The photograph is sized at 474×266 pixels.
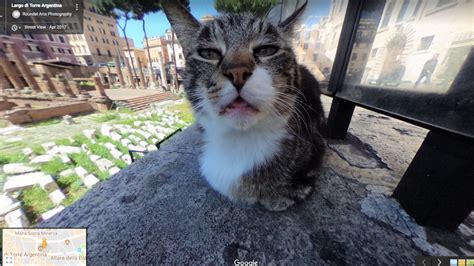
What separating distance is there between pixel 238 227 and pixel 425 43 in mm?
915

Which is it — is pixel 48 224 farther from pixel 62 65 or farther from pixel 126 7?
pixel 62 65

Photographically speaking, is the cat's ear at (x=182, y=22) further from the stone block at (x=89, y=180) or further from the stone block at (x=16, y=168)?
the stone block at (x=16, y=168)

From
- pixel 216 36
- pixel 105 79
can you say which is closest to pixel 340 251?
pixel 216 36

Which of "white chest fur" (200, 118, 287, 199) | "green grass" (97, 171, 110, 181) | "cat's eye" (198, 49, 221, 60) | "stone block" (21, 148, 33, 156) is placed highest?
"cat's eye" (198, 49, 221, 60)

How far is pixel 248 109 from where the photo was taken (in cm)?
52

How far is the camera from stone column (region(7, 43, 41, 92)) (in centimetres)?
771

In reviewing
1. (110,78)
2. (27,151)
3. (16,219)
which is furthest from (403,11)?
(110,78)

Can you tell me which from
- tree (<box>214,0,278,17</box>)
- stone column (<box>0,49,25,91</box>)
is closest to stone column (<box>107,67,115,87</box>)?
stone column (<box>0,49,25,91</box>)

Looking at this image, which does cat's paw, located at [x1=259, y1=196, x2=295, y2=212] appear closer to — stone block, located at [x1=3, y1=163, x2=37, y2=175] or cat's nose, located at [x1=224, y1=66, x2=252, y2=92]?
cat's nose, located at [x1=224, y1=66, x2=252, y2=92]

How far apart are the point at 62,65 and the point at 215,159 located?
15.2m

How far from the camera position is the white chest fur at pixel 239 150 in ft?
2.11

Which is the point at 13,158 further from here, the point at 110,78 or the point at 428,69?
the point at 110,78

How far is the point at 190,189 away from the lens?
0.76 metres

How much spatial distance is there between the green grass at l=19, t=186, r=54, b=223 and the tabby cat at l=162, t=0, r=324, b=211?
4.43m
